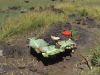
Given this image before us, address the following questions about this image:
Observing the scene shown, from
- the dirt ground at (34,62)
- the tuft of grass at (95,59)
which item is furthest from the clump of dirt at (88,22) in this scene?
the tuft of grass at (95,59)

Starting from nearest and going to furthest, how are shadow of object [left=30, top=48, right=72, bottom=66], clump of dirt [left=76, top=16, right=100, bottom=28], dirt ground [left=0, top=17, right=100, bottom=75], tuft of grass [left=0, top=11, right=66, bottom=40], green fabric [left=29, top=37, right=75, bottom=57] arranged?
dirt ground [left=0, top=17, right=100, bottom=75] → green fabric [left=29, top=37, right=75, bottom=57] → shadow of object [left=30, top=48, right=72, bottom=66] → tuft of grass [left=0, top=11, right=66, bottom=40] → clump of dirt [left=76, top=16, right=100, bottom=28]

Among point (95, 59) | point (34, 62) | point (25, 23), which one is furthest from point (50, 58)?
point (25, 23)

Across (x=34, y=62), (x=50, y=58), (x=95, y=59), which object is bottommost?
(x=34, y=62)

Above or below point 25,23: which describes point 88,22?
below

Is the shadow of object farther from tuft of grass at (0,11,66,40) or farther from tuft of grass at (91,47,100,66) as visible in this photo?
tuft of grass at (0,11,66,40)

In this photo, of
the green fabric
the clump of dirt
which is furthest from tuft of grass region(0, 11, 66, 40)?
the green fabric

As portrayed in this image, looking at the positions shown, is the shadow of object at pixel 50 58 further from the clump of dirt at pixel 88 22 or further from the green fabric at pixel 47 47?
the clump of dirt at pixel 88 22

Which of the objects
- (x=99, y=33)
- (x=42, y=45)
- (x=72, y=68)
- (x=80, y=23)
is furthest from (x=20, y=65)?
(x=80, y=23)

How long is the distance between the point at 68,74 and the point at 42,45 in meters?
1.33

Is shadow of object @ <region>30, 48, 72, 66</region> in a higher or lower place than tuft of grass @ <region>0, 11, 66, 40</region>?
lower

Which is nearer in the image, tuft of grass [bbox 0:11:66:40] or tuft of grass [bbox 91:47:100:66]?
tuft of grass [bbox 91:47:100:66]

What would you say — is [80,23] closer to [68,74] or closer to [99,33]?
[99,33]

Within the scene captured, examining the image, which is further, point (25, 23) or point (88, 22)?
point (88, 22)

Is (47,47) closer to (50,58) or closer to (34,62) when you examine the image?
(50,58)
